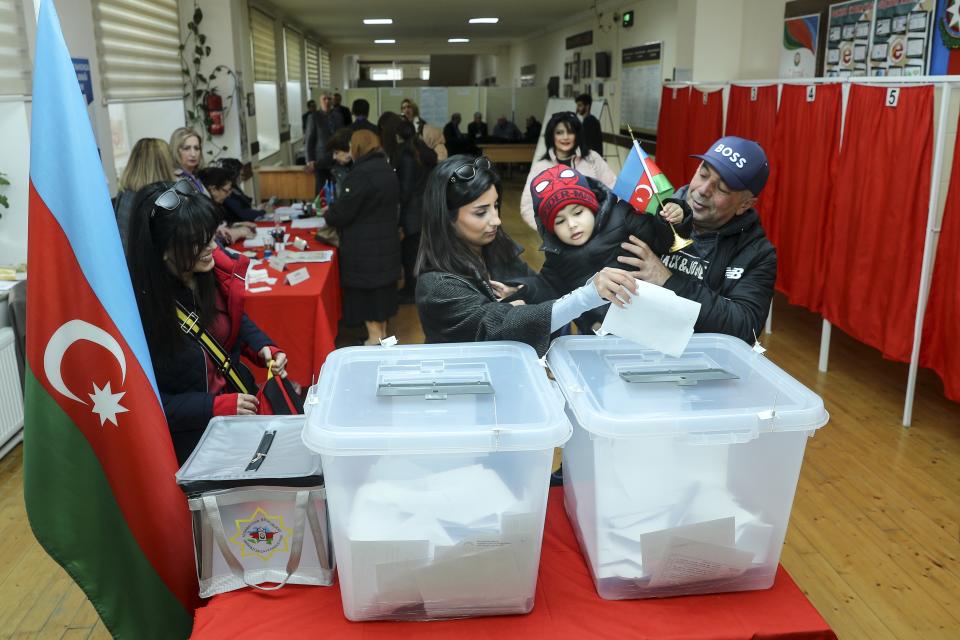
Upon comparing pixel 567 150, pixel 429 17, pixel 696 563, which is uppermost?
pixel 429 17

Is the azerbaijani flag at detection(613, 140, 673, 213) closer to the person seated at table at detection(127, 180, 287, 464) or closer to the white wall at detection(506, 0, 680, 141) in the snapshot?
the person seated at table at detection(127, 180, 287, 464)

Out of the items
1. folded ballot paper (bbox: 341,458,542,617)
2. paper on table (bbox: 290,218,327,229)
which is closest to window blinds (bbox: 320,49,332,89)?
paper on table (bbox: 290,218,327,229)

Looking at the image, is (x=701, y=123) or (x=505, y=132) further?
(x=505, y=132)

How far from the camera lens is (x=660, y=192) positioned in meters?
1.63

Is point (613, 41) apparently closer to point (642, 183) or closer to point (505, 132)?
point (505, 132)

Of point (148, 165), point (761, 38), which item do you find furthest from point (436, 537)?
point (761, 38)

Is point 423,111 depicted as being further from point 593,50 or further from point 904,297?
point 904,297

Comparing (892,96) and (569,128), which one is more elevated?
(892,96)

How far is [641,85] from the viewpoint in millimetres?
9586

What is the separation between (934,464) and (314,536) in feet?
10.5

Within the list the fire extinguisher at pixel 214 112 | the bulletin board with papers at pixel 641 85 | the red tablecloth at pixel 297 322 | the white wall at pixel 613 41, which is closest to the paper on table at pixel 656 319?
the red tablecloth at pixel 297 322

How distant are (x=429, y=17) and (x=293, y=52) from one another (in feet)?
8.66

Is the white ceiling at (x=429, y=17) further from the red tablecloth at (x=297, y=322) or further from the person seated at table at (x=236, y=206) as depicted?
the red tablecloth at (x=297, y=322)

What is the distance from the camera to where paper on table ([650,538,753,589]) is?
120 cm
